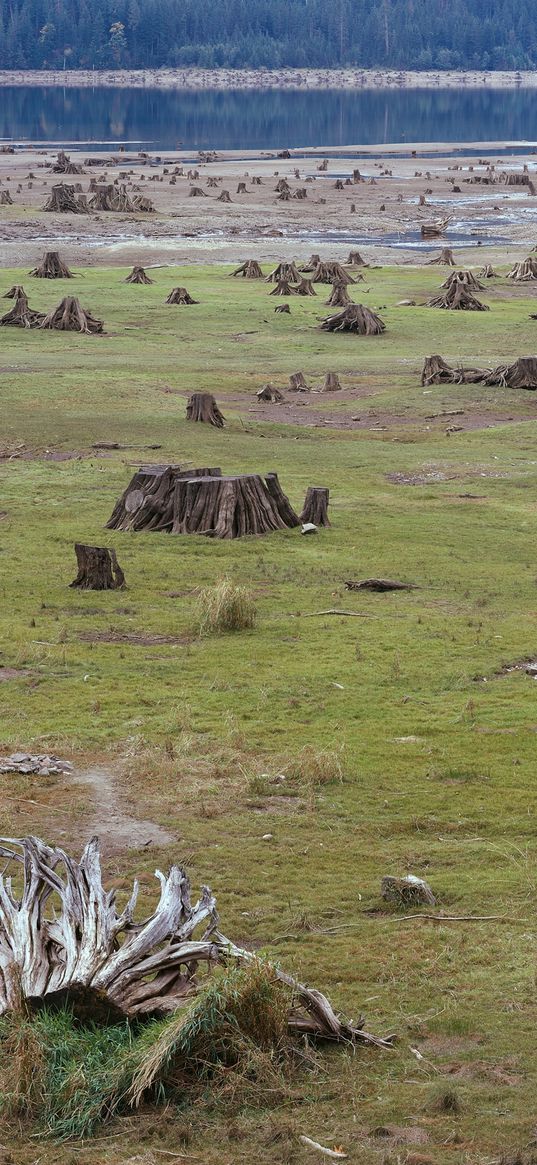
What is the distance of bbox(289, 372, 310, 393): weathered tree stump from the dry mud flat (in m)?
23.0

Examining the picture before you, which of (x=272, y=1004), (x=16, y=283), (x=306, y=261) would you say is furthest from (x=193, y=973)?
(x=306, y=261)

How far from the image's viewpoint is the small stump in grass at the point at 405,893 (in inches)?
356

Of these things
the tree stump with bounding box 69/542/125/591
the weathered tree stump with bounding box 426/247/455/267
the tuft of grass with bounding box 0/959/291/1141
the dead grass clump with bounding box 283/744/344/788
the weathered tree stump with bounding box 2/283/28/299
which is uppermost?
the tuft of grass with bounding box 0/959/291/1141

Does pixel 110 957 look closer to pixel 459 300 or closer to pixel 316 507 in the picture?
pixel 316 507

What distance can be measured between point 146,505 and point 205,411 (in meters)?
7.96

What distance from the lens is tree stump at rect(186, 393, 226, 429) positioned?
1097 inches

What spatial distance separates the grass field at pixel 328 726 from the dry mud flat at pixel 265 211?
100ft

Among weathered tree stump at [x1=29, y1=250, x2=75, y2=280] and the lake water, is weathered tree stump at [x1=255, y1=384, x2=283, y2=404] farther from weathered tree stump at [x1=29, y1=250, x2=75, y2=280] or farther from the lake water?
the lake water

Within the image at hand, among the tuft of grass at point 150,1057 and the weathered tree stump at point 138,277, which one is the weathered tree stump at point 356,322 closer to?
the weathered tree stump at point 138,277

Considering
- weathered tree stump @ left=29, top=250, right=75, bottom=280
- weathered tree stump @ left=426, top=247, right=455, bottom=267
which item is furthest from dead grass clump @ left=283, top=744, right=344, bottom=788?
weathered tree stump @ left=426, top=247, right=455, bottom=267

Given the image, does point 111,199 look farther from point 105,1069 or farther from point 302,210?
point 105,1069

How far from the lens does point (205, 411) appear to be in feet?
91.4

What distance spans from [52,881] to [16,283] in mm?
41991

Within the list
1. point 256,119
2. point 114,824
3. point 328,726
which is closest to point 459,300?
point 328,726
